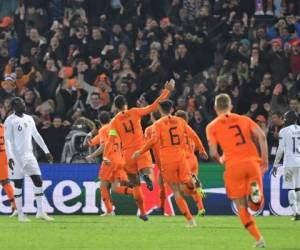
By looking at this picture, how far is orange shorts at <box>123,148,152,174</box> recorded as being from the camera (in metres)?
21.9

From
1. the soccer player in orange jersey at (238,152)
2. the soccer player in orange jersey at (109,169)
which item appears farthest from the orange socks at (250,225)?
the soccer player in orange jersey at (109,169)

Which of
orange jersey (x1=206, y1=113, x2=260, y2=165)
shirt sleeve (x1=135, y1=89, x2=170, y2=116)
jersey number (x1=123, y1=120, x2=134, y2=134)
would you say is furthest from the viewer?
jersey number (x1=123, y1=120, x2=134, y2=134)

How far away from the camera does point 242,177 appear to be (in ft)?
51.6

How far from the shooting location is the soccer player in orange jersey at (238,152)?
51.4 ft

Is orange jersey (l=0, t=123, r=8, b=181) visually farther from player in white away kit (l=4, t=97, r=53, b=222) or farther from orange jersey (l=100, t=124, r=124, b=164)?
orange jersey (l=100, t=124, r=124, b=164)

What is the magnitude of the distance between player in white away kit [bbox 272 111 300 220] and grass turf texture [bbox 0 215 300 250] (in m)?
0.57

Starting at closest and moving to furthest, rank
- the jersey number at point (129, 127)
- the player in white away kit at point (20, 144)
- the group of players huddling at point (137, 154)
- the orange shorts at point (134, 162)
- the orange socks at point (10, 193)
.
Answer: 1. the group of players huddling at point (137, 154)
2. the player in white away kit at point (20, 144)
3. the jersey number at point (129, 127)
4. the orange shorts at point (134, 162)
5. the orange socks at point (10, 193)

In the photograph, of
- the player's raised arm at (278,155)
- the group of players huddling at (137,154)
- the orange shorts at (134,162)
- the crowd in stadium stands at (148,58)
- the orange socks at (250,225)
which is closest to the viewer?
the orange socks at (250,225)

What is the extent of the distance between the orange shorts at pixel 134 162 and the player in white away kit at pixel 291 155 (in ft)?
8.87

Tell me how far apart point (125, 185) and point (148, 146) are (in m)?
3.83

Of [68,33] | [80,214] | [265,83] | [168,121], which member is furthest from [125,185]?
[68,33]

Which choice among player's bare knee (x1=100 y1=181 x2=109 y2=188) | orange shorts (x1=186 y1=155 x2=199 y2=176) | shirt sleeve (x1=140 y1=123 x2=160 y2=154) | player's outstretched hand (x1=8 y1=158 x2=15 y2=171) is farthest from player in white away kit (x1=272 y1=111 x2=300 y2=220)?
player's outstretched hand (x1=8 y1=158 x2=15 y2=171)

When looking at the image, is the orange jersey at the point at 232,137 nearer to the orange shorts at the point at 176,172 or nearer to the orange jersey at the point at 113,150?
the orange shorts at the point at 176,172

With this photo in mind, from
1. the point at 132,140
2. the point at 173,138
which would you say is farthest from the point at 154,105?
the point at 132,140
